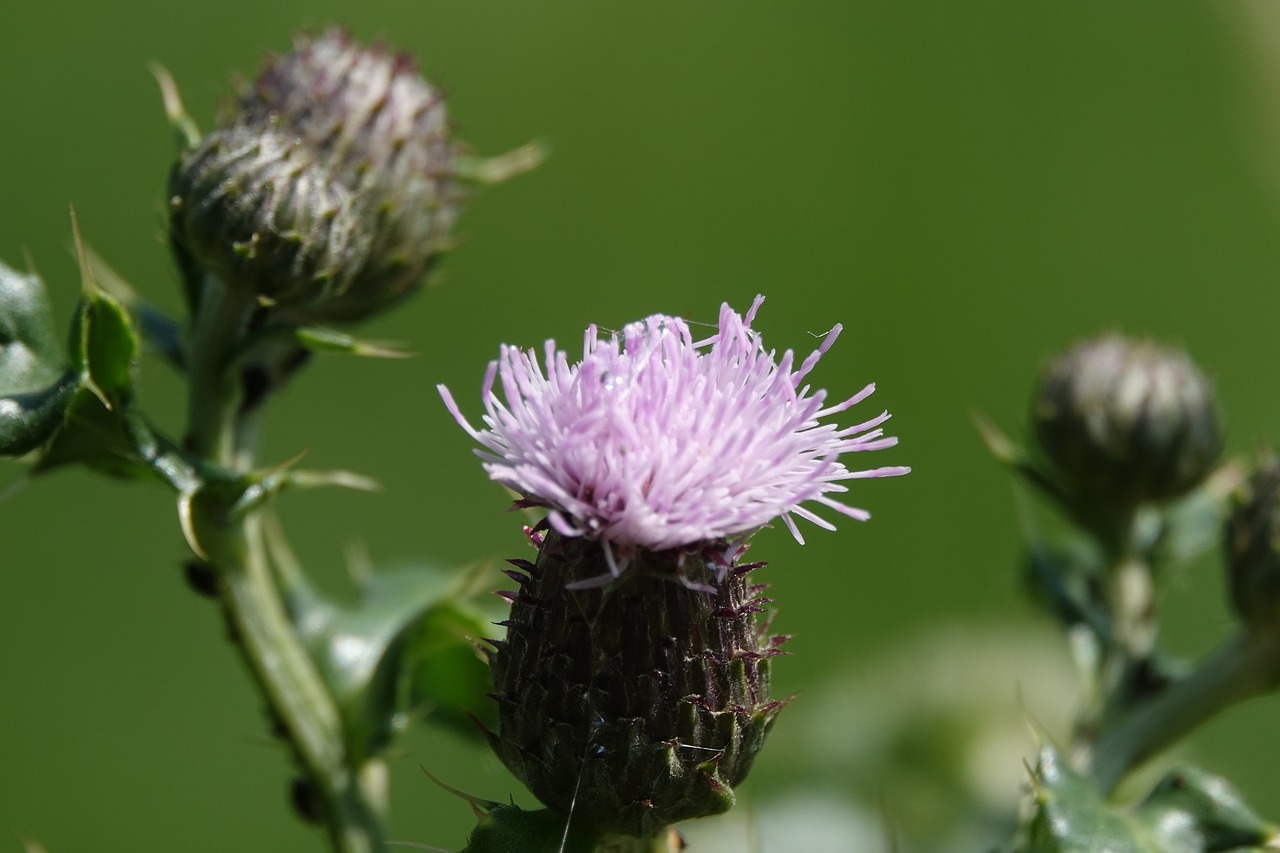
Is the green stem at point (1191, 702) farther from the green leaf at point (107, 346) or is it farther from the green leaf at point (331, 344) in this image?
the green leaf at point (107, 346)

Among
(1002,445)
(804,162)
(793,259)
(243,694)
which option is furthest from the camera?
(804,162)

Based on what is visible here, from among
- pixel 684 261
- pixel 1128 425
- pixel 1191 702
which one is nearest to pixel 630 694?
pixel 1191 702

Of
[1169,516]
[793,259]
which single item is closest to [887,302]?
[793,259]

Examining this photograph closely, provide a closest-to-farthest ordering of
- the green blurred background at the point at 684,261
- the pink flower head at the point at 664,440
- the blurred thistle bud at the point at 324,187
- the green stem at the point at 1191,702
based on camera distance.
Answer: the pink flower head at the point at 664,440 → the blurred thistle bud at the point at 324,187 → the green stem at the point at 1191,702 → the green blurred background at the point at 684,261

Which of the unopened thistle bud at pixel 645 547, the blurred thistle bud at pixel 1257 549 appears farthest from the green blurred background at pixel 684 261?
the unopened thistle bud at pixel 645 547

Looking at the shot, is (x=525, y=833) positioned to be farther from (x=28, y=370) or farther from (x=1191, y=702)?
(x=1191, y=702)

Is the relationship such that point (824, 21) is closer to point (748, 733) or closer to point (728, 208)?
point (728, 208)

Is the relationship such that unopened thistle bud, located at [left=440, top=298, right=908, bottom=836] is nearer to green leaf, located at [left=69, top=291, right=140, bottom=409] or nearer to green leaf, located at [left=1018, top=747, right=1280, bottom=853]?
green leaf, located at [left=1018, top=747, right=1280, bottom=853]
